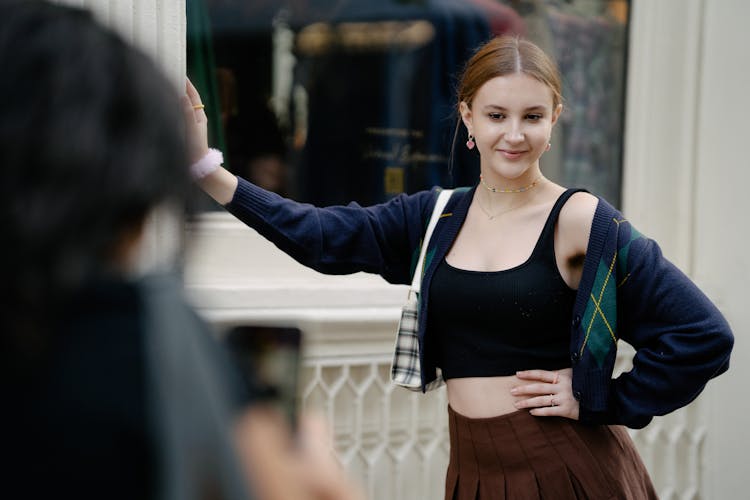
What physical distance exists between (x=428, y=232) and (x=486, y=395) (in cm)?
42

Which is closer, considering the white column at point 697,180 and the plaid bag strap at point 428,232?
the plaid bag strap at point 428,232

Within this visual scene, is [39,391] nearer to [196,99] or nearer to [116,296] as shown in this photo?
[116,296]

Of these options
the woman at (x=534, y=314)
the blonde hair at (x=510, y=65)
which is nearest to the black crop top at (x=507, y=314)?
the woman at (x=534, y=314)

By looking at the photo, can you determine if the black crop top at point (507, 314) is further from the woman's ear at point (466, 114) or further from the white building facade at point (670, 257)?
the white building facade at point (670, 257)

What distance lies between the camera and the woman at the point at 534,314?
2.03m

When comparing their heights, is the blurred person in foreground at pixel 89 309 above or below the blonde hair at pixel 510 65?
below

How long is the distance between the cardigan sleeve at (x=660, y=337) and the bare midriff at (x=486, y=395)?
0.19m

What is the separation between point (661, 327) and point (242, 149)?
6.37ft

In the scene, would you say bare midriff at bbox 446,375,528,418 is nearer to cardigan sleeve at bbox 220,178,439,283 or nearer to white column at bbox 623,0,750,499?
cardigan sleeve at bbox 220,178,439,283

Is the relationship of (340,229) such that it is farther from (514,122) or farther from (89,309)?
(89,309)

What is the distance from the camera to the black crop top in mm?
2020

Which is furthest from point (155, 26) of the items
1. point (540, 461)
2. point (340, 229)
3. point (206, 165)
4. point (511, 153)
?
point (540, 461)

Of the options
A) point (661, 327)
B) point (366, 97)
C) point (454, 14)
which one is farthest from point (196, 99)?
point (454, 14)

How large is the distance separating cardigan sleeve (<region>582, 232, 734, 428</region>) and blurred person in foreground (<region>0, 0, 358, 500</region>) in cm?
145
